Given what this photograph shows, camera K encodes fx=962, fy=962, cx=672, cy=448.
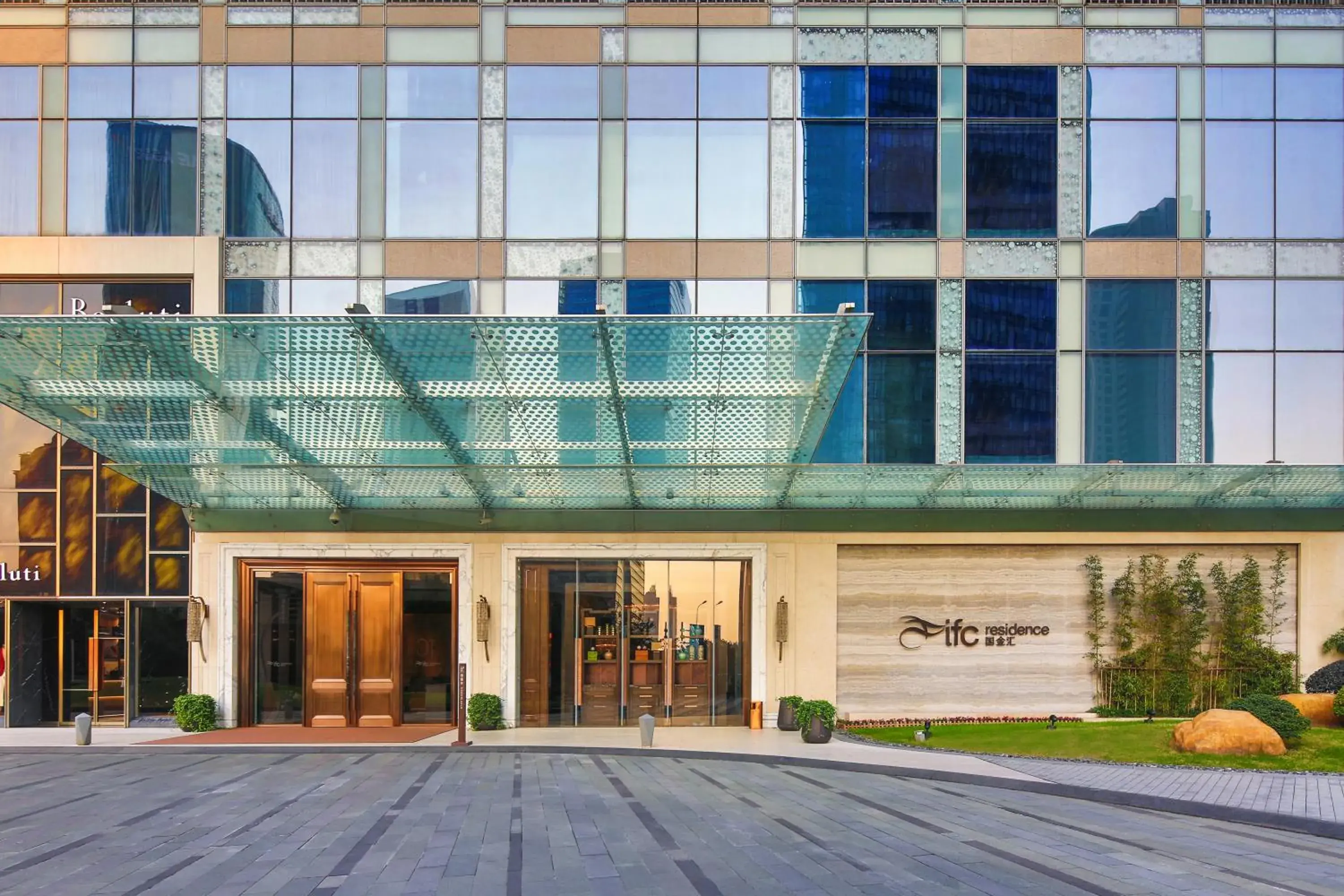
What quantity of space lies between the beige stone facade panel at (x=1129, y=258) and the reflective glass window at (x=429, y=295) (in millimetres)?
14358

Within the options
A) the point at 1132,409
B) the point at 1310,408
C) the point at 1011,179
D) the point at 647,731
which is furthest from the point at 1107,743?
the point at 1011,179

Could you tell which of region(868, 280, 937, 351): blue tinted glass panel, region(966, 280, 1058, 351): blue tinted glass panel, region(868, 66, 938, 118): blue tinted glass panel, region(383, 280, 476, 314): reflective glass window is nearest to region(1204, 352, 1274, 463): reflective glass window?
region(966, 280, 1058, 351): blue tinted glass panel

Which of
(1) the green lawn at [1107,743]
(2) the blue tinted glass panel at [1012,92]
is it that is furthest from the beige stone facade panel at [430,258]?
(1) the green lawn at [1107,743]

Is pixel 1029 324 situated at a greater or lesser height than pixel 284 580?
greater

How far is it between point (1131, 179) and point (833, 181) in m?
6.92

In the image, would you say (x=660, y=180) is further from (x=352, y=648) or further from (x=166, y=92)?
(x=352, y=648)

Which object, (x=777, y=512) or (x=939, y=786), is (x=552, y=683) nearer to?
(x=777, y=512)

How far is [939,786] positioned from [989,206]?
44.6 ft

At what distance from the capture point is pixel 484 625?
21812mm

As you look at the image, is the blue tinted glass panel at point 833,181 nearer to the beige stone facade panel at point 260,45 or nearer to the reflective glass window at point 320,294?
the reflective glass window at point 320,294

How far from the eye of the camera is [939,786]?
591 inches

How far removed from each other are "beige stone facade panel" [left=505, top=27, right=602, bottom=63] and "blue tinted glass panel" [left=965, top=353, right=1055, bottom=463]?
1164 cm

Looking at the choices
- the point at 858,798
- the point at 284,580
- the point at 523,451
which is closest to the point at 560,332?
the point at 523,451

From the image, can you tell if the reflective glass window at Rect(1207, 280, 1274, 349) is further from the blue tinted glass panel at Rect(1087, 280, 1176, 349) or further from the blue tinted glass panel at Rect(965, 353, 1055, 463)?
the blue tinted glass panel at Rect(965, 353, 1055, 463)
